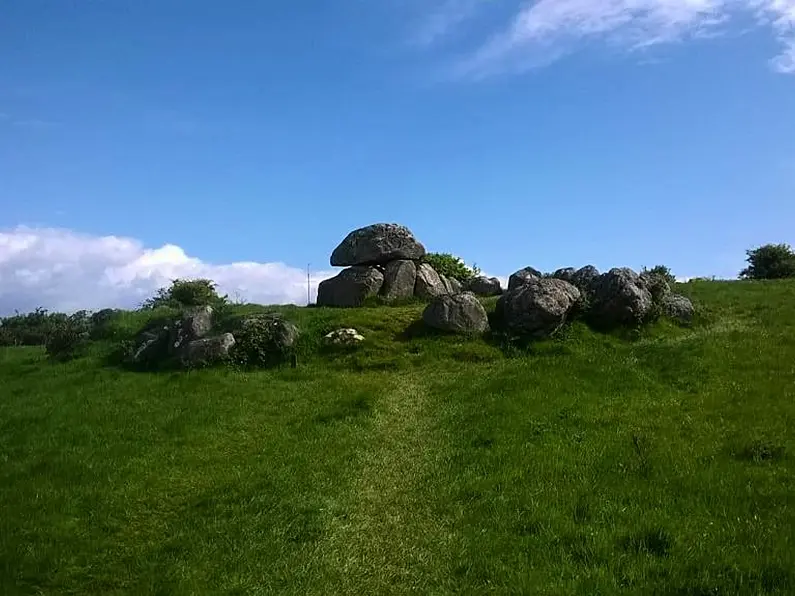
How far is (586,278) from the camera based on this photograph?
28.0 metres

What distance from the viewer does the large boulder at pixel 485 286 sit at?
3434 cm

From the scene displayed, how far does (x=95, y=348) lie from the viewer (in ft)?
98.3

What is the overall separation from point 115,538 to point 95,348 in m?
18.4

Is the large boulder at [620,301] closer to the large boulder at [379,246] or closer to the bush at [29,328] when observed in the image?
the large boulder at [379,246]

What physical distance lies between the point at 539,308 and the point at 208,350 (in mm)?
10740

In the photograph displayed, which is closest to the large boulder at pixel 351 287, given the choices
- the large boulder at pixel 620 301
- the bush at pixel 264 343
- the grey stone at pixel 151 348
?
the bush at pixel 264 343

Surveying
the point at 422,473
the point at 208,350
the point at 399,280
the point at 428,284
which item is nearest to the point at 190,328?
the point at 208,350

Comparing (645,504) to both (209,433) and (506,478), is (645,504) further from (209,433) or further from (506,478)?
(209,433)

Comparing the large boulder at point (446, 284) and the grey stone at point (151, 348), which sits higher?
the large boulder at point (446, 284)

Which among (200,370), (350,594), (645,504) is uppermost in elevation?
(200,370)

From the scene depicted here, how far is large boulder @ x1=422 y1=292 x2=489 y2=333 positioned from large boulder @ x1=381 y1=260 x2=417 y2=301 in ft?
17.8

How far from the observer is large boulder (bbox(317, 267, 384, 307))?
1262 inches

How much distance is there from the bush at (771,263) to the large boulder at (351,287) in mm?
25260

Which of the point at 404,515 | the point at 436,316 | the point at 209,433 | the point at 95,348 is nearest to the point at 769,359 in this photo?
the point at 436,316
